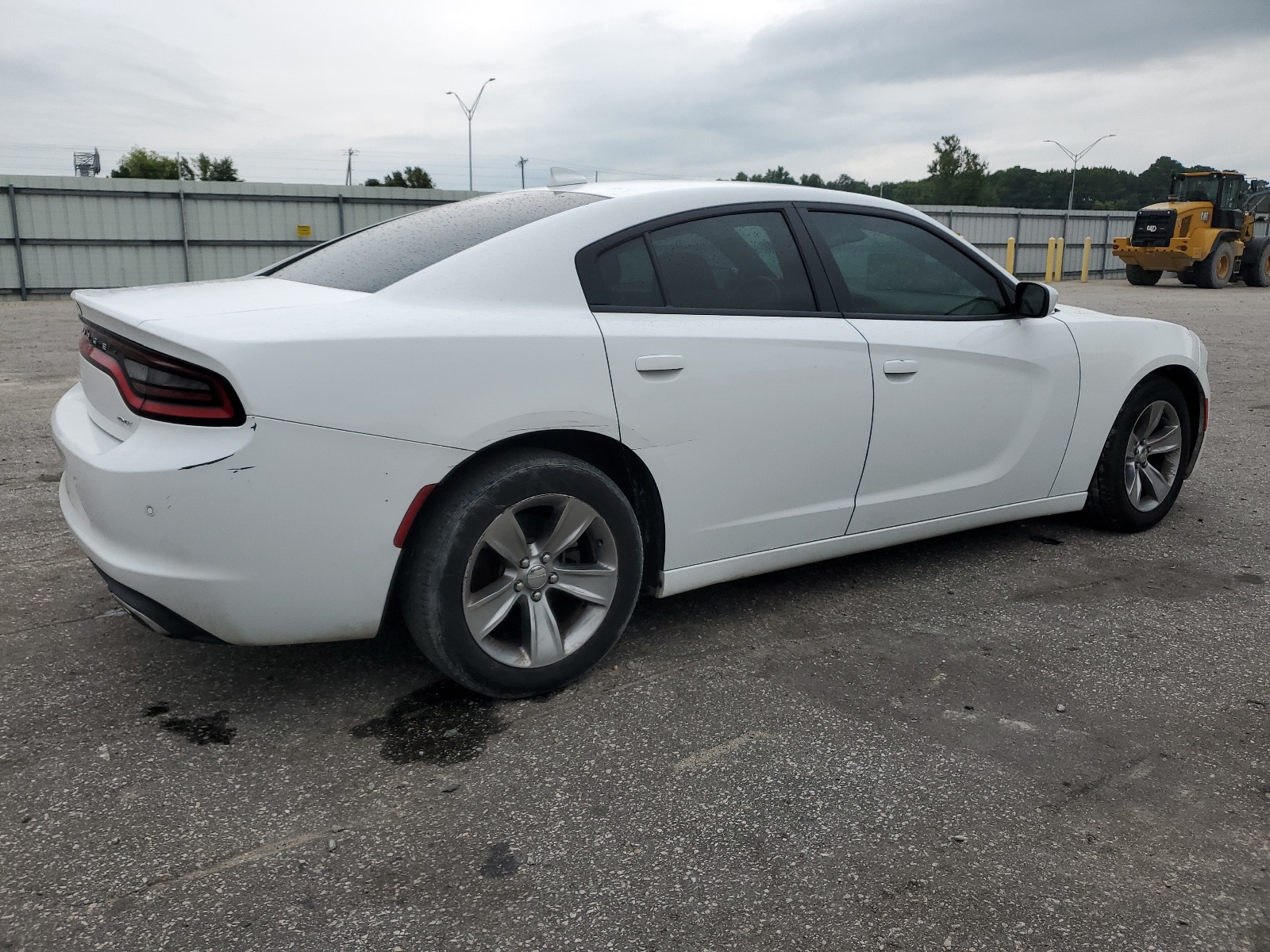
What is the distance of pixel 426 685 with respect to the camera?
3029 mm

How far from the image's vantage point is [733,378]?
3.12 meters

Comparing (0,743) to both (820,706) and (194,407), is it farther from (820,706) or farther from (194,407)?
(820,706)

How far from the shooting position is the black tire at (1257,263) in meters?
26.4

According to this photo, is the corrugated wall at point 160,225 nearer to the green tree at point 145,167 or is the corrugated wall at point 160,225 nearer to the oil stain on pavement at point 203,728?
the oil stain on pavement at point 203,728

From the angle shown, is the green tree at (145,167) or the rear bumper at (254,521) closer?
the rear bumper at (254,521)

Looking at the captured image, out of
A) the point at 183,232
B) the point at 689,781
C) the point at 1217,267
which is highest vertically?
the point at 183,232

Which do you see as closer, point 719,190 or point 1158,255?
point 719,190

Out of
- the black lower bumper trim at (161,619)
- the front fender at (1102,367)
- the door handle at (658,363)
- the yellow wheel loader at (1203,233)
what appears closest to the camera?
the black lower bumper trim at (161,619)

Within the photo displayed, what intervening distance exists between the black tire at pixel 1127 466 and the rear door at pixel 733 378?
155cm

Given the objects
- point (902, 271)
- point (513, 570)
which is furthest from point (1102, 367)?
point (513, 570)

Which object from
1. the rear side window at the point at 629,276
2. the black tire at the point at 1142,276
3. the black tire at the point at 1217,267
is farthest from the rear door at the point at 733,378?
the black tire at the point at 1142,276

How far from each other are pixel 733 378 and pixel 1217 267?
27.3 m

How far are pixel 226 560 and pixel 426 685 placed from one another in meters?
0.79

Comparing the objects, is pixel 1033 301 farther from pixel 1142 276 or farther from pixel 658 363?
pixel 1142 276
